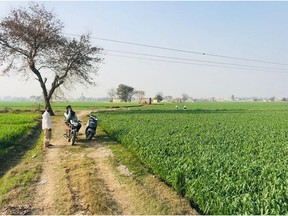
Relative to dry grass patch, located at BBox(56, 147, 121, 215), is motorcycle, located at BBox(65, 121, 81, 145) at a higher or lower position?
higher

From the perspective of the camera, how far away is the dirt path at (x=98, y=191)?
7.07 m

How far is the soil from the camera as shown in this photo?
7055 millimetres

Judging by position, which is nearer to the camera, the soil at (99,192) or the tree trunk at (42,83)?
the soil at (99,192)

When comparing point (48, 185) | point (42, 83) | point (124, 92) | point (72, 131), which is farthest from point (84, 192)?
point (124, 92)

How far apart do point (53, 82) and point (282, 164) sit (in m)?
34.4

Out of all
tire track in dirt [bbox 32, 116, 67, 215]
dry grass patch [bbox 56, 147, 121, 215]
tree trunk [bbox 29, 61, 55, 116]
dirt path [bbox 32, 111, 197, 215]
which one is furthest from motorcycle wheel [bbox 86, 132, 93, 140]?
tree trunk [bbox 29, 61, 55, 116]

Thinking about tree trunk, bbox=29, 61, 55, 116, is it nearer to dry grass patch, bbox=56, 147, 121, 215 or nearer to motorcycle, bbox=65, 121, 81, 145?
motorcycle, bbox=65, 121, 81, 145

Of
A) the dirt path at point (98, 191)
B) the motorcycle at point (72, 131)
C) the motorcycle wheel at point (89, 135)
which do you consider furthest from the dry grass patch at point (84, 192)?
the motorcycle wheel at point (89, 135)

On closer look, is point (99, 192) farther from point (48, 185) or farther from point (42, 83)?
point (42, 83)

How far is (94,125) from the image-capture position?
1714 cm

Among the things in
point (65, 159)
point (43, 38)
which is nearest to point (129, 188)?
point (65, 159)

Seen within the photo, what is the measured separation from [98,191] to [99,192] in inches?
3.5

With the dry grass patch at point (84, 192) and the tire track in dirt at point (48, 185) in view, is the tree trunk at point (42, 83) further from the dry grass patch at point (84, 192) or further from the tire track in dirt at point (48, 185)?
the dry grass patch at point (84, 192)

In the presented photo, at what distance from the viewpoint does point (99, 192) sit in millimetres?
8125
